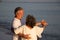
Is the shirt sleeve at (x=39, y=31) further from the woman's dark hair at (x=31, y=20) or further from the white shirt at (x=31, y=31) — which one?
the woman's dark hair at (x=31, y=20)

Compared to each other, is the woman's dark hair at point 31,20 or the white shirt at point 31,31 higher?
the woman's dark hair at point 31,20

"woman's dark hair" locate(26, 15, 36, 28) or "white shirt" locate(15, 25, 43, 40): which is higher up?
"woman's dark hair" locate(26, 15, 36, 28)

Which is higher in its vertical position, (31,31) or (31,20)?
(31,20)

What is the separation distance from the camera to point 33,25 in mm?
2912

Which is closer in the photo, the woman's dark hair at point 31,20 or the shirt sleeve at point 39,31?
the woman's dark hair at point 31,20

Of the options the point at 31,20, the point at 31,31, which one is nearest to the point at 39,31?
the point at 31,31

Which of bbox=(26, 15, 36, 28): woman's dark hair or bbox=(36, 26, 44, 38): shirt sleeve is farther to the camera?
bbox=(36, 26, 44, 38): shirt sleeve

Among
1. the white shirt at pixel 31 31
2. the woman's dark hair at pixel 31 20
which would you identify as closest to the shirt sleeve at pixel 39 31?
the white shirt at pixel 31 31

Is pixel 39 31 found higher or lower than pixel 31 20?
lower

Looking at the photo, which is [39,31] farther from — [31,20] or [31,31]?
[31,20]

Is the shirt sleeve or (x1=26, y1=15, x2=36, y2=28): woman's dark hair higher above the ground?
(x1=26, y1=15, x2=36, y2=28): woman's dark hair

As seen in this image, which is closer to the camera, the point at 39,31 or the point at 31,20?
the point at 31,20

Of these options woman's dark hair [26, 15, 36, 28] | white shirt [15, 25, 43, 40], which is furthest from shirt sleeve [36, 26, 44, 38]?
woman's dark hair [26, 15, 36, 28]

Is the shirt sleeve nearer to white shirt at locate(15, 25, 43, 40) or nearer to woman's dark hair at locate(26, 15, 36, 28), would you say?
white shirt at locate(15, 25, 43, 40)
